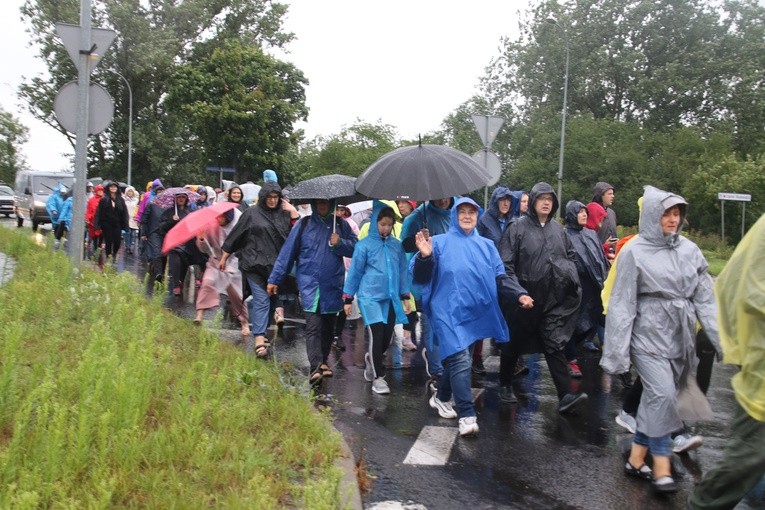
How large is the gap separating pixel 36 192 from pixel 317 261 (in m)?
27.8

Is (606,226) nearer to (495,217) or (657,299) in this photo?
(495,217)

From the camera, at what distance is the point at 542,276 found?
277 inches

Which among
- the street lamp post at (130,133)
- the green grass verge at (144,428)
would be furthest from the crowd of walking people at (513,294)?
the street lamp post at (130,133)

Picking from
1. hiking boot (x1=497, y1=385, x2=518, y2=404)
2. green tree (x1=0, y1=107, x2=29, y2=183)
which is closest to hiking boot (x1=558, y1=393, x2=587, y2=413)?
hiking boot (x1=497, y1=385, x2=518, y2=404)

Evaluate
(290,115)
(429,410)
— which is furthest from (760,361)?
(290,115)

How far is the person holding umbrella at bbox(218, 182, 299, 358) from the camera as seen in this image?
29.5 ft

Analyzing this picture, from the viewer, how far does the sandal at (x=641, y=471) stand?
529 cm

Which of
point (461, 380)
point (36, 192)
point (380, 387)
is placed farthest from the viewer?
point (36, 192)

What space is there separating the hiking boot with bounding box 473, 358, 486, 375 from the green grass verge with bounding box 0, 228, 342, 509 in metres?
2.37

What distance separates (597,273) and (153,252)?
27.6ft

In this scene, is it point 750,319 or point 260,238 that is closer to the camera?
point 750,319

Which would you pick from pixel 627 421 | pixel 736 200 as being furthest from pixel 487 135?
pixel 736 200

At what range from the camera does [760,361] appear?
139 inches

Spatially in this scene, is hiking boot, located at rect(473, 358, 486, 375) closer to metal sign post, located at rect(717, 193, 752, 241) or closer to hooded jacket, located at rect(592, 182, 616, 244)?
hooded jacket, located at rect(592, 182, 616, 244)
